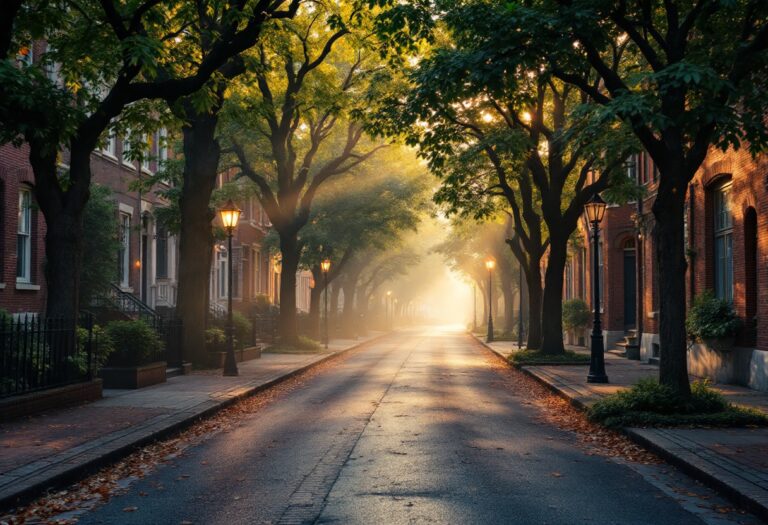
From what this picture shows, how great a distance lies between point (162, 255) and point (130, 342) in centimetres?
1702

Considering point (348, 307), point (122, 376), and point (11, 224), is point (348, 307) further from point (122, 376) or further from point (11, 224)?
point (122, 376)

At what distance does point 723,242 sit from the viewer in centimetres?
2019

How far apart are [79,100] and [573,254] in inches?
1064

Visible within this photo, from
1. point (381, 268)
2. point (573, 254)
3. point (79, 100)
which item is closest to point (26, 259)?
point (79, 100)

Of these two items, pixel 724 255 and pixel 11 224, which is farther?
pixel 11 224

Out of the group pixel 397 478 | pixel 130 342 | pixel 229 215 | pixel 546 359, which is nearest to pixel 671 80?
pixel 397 478

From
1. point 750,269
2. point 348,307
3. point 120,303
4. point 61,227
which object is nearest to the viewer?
point 61,227

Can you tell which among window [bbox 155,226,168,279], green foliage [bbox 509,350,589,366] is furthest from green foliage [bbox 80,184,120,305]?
green foliage [bbox 509,350,589,366]

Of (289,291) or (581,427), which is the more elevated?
(289,291)

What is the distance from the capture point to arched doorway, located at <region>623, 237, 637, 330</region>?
1262 inches

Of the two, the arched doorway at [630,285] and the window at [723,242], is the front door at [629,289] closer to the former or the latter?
the arched doorway at [630,285]

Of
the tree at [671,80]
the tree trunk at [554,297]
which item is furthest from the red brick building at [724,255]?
the tree trunk at [554,297]

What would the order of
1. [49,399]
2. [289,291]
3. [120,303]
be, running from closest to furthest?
[49,399] < [120,303] < [289,291]

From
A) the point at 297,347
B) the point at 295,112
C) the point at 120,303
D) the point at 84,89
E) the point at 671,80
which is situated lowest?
the point at 297,347
